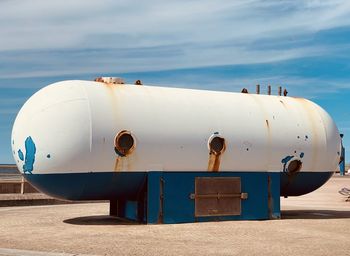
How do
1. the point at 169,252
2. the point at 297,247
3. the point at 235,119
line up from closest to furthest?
1. the point at 169,252
2. the point at 297,247
3. the point at 235,119

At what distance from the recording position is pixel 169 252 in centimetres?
915

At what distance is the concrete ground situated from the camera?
9.37 metres

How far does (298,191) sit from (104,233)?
262 inches

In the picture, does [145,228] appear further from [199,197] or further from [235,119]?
[235,119]

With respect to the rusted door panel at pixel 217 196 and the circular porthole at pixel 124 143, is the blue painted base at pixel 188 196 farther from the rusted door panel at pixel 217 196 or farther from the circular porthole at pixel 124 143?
the circular porthole at pixel 124 143

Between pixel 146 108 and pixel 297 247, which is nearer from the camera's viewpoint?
pixel 297 247

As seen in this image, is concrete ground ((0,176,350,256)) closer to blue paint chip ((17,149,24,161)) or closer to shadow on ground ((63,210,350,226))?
shadow on ground ((63,210,350,226))

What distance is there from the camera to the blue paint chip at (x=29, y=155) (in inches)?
492

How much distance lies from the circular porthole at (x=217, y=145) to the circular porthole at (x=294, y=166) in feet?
7.72

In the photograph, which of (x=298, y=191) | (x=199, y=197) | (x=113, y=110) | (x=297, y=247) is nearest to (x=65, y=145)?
(x=113, y=110)

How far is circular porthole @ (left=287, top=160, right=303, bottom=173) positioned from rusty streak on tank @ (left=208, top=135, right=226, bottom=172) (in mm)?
2344

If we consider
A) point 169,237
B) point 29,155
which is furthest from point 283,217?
point 29,155

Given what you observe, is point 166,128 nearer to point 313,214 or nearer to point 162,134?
point 162,134

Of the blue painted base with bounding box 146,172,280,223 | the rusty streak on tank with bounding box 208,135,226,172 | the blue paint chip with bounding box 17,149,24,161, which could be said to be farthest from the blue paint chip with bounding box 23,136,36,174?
the rusty streak on tank with bounding box 208,135,226,172
